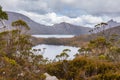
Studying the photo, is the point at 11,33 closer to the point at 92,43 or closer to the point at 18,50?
the point at 18,50

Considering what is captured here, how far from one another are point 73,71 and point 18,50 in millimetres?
10229

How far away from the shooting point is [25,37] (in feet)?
122

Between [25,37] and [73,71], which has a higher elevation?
[25,37]

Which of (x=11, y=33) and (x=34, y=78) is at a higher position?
(x=11, y=33)

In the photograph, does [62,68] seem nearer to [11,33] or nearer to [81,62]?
[81,62]

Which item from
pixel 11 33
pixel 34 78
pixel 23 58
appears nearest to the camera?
pixel 34 78

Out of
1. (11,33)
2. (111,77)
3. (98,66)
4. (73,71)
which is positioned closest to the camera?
(111,77)

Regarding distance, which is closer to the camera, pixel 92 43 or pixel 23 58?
pixel 23 58

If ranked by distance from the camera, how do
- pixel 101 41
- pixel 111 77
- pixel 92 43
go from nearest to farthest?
1. pixel 111 77
2. pixel 101 41
3. pixel 92 43

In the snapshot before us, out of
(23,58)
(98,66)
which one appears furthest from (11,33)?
(98,66)

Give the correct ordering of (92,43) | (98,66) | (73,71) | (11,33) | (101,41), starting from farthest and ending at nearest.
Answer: (92,43) → (101,41) → (11,33) → (73,71) → (98,66)

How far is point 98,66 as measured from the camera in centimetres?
2506

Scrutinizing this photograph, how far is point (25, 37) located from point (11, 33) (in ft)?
6.49

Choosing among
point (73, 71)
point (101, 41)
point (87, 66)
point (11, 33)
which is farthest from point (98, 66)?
point (101, 41)
